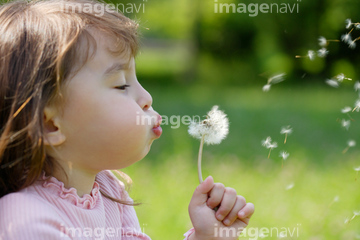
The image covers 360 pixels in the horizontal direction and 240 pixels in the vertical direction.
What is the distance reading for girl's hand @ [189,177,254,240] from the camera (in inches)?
54.6

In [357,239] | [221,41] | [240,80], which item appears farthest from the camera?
[221,41]

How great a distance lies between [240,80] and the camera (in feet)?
30.8

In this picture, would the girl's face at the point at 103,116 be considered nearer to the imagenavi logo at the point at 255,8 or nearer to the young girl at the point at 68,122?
the young girl at the point at 68,122

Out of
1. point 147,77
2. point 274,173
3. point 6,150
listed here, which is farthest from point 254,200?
point 147,77

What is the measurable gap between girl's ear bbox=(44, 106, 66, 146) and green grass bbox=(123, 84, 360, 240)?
146cm

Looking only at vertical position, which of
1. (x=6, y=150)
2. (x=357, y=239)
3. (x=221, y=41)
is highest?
(x=6, y=150)

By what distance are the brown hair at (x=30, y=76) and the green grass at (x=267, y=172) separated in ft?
4.87

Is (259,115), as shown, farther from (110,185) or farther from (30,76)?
(30,76)

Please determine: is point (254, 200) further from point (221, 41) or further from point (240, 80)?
point (221, 41)

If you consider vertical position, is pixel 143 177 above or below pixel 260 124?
above

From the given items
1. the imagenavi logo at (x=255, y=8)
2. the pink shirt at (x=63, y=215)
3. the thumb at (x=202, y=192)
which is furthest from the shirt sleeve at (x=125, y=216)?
the imagenavi logo at (x=255, y=8)

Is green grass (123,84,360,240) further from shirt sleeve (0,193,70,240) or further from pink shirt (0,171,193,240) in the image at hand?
shirt sleeve (0,193,70,240)

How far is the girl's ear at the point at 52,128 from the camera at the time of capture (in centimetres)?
127

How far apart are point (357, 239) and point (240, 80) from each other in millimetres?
6990
